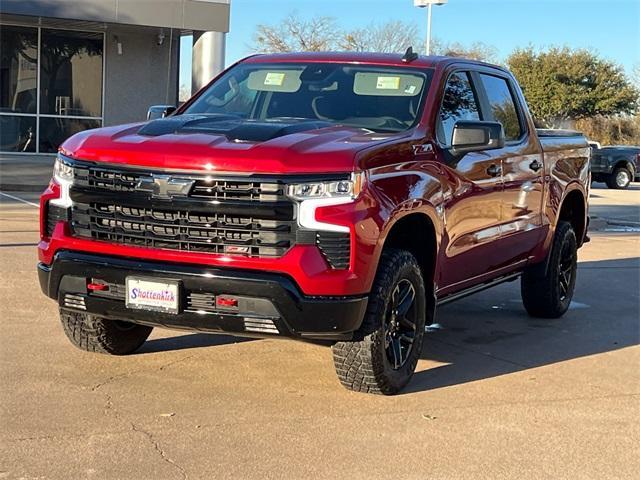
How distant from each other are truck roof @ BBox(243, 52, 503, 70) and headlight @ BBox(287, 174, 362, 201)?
1771 mm

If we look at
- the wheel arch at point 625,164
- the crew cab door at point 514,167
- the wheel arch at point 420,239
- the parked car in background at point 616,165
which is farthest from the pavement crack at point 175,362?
the wheel arch at point 625,164

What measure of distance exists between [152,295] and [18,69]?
1927cm

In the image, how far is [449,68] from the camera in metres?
6.23

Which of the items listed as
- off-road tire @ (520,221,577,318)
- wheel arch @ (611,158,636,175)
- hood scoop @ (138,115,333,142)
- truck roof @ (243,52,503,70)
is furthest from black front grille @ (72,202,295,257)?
wheel arch @ (611,158,636,175)

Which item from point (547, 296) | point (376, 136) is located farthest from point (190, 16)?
point (376, 136)

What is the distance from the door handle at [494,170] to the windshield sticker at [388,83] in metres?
0.89

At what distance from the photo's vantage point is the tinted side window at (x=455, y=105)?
5922 mm

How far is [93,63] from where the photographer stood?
75.6ft

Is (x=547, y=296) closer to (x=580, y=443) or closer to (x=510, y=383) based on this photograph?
(x=510, y=383)

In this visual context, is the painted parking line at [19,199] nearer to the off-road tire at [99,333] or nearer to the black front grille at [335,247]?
the off-road tire at [99,333]

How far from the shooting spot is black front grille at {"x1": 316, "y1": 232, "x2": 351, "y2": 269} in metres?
4.62

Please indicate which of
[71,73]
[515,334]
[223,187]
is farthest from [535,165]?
[71,73]

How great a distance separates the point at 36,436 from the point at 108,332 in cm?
142

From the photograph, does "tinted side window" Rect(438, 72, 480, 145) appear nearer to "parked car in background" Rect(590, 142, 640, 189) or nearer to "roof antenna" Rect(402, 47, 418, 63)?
"roof antenna" Rect(402, 47, 418, 63)
